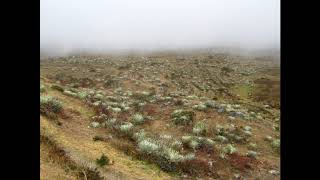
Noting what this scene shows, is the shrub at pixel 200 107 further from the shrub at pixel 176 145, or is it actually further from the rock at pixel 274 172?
the rock at pixel 274 172

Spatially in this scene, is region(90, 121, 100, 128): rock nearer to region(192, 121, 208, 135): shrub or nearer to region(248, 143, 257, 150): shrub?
region(192, 121, 208, 135): shrub

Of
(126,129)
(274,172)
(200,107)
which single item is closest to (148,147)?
(126,129)

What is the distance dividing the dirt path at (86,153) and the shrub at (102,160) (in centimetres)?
15

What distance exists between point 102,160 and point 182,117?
829 centimetres

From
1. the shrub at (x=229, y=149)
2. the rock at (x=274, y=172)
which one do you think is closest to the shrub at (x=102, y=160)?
the shrub at (x=229, y=149)

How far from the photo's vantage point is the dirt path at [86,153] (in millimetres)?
13547

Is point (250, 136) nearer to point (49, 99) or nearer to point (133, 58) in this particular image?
point (49, 99)

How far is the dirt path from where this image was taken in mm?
13547

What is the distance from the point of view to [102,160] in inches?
564

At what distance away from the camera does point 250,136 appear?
21.0 m

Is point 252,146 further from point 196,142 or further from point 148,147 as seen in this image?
point 148,147
